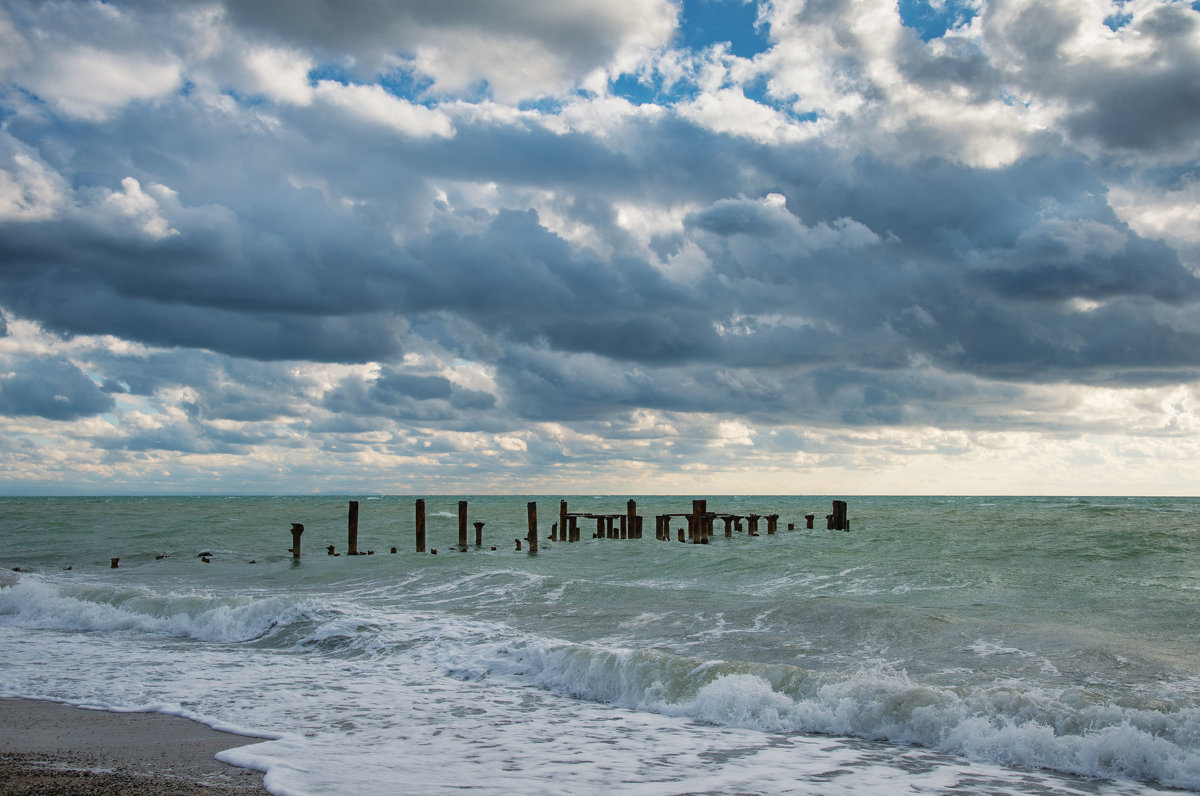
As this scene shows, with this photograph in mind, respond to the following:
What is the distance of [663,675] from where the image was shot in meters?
9.66

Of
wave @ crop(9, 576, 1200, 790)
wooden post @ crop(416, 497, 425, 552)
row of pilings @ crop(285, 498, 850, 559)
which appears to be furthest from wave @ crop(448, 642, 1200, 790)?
wooden post @ crop(416, 497, 425, 552)

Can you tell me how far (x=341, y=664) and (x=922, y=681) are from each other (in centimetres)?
755

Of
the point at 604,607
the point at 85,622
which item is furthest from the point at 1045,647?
the point at 85,622

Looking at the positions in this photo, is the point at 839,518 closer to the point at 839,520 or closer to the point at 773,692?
the point at 839,520

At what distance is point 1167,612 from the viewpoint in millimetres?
14039

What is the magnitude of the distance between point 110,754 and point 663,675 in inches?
223

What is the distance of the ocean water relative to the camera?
6.72m

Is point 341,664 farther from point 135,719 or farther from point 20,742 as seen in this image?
point 20,742

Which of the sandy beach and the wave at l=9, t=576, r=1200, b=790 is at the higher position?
the sandy beach

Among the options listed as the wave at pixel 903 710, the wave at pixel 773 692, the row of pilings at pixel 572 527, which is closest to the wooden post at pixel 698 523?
the row of pilings at pixel 572 527

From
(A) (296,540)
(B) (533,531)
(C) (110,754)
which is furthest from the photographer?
(B) (533,531)

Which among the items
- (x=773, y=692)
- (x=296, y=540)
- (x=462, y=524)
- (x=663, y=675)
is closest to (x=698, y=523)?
(x=462, y=524)

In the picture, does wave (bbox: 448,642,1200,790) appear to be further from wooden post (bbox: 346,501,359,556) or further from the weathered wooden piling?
the weathered wooden piling

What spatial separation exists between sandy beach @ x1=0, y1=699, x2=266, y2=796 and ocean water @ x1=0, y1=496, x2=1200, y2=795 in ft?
1.01
